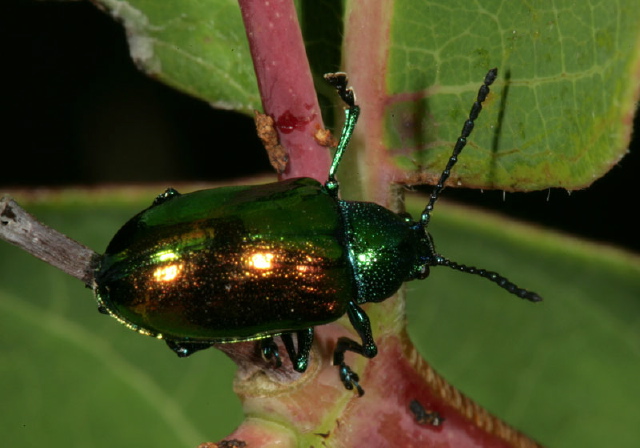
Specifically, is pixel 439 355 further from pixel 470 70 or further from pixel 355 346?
pixel 470 70

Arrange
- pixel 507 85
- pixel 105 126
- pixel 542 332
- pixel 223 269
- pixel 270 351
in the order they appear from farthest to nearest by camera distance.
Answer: pixel 105 126 → pixel 542 332 → pixel 223 269 → pixel 507 85 → pixel 270 351

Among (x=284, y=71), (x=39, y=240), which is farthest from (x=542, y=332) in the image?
(x=39, y=240)

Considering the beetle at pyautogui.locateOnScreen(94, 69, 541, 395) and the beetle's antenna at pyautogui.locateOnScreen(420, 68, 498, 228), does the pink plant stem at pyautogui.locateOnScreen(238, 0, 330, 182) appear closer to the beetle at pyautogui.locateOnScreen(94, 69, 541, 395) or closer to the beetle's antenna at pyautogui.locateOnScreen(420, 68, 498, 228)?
the beetle at pyautogui.locateOnScreen(94, 69, 541, 395)

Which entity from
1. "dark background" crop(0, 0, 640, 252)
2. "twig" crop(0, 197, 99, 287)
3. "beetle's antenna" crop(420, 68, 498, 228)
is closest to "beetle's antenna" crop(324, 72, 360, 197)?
"beetle's antenna" crop(420, 68, 498, 228)

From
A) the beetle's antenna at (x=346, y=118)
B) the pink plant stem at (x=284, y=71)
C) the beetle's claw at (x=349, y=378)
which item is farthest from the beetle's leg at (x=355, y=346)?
the pink plant stem at (x=284, y=71)

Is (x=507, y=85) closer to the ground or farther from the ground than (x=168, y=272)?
farther from the ground

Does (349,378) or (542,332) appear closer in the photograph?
(349,378)
